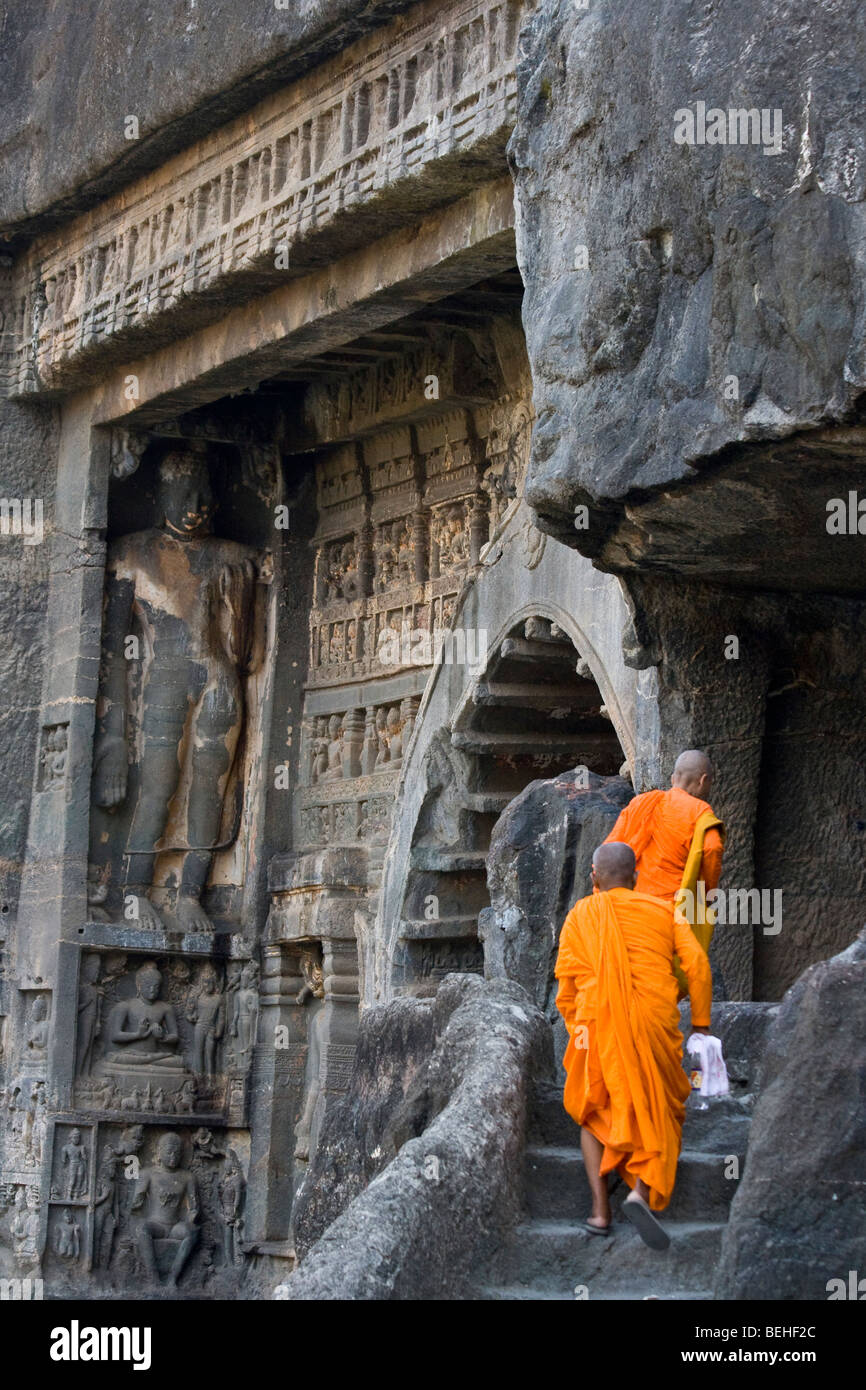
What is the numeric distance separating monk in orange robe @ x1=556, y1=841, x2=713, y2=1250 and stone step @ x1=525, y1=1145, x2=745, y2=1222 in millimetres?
97

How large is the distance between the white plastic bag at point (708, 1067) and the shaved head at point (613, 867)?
0.50 metres

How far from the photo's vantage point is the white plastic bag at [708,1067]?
19.6 feet

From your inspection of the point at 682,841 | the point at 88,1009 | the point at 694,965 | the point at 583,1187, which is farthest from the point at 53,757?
the point at 583,1187

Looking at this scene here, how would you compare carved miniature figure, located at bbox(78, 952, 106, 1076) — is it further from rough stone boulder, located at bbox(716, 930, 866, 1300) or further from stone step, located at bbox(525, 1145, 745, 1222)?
rough stone boulder, located at bbox(716, 930, 866, 1300)

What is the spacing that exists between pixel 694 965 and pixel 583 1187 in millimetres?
698

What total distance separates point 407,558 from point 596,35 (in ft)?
18.6

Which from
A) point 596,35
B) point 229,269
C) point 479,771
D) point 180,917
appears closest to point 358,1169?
point 596,35

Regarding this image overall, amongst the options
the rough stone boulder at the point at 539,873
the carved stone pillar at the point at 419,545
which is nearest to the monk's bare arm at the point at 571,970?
the rough stone boulder at the point at 539,873

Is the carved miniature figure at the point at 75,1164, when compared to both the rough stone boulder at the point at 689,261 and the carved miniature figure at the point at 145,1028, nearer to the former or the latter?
the carved miniature figure at the point at 145,1028

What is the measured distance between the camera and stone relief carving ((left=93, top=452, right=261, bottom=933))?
42.7ft

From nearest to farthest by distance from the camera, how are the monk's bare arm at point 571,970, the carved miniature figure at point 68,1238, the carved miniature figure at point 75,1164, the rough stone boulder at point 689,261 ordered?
the monk's bare arm at point 571,970, the rough stone boulder at point 689,261, the carved miniature figure at point 68,1238, the carved miniature figure at point 75,1164

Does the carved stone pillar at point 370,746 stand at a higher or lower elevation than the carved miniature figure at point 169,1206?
higher

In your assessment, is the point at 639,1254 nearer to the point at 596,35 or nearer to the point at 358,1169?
the point at 358,1169

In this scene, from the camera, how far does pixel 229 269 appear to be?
35.5ft
